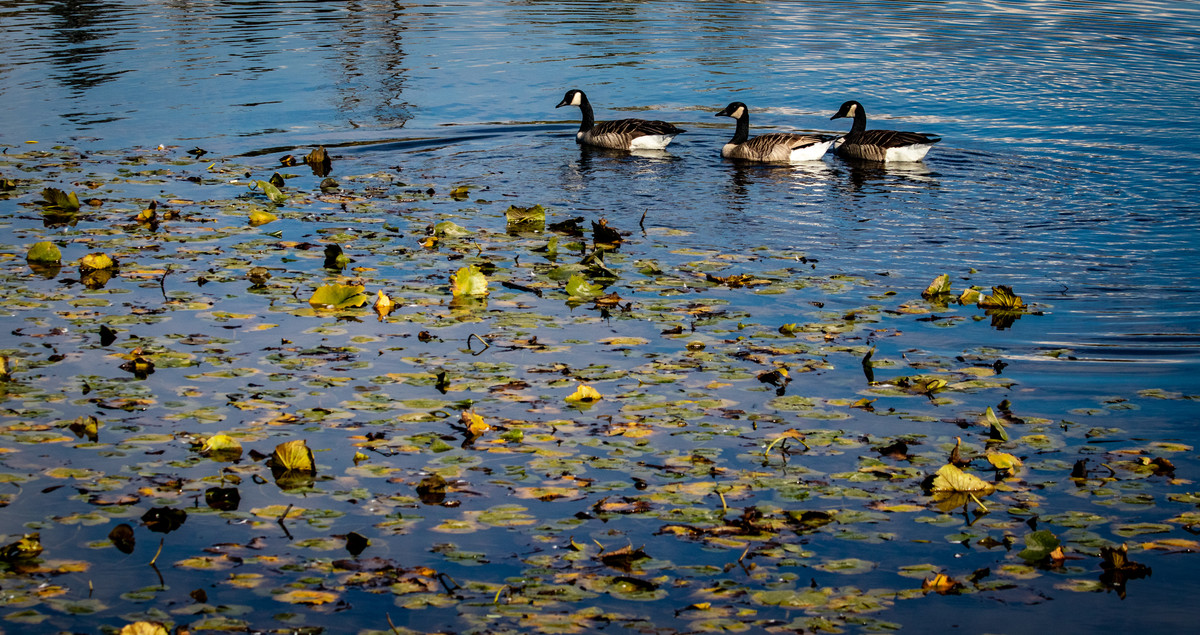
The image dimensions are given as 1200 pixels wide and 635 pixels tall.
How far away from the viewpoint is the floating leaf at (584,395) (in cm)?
777

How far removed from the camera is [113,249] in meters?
11.8

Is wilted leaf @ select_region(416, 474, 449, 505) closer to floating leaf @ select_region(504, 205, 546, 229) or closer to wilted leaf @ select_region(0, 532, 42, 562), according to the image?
wilted leaf @ select_region(0, 532, 42, 562)

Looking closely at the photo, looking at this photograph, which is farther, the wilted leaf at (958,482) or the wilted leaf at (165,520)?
the wilted leaf at (958,482)

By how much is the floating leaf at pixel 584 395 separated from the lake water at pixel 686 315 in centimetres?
14

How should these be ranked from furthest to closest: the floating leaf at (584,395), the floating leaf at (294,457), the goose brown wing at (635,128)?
the goose brown wing at (635,128)
the floating leaf at (584,395)
the floating leaf at (294,457)

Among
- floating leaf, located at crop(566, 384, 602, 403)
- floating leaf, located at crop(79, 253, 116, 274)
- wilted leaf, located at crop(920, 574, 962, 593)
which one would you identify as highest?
floating leaf, located at crop(79, 253, 116, 274)

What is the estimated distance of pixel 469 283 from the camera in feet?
33.1

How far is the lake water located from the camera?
18.9 feet

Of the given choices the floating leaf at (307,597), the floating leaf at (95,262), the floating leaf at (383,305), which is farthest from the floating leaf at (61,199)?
the floating leaf at (307,597)

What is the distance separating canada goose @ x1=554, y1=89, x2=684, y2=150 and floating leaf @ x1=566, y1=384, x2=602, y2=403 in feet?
33.3

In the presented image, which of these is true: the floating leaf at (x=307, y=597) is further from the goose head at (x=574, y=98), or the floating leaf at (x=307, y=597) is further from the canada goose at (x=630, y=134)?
the goose head at (x=574, y=98)

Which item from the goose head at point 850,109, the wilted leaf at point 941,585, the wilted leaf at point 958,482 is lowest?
the wilted leaf at point 941,585

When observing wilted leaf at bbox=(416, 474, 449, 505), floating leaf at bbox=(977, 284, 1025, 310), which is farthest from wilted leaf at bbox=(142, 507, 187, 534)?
floating leaf at bbox=(977, 284, 1025, 310)

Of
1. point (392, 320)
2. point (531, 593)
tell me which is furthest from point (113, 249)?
point (531, 593)
